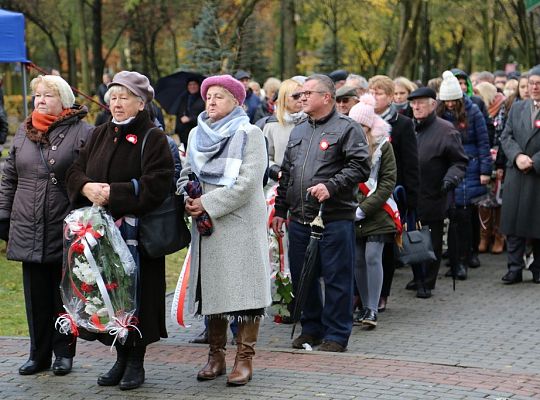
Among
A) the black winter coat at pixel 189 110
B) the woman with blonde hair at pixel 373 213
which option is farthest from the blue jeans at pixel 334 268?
the black winter coat at pixel 189 110

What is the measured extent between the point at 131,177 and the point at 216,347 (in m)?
1.33

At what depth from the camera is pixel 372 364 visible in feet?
25.9

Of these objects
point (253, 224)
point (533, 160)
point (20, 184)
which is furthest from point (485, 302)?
point (20, 184)

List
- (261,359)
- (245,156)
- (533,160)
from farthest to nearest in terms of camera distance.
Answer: (533,160)
(261,359)
(245,156)

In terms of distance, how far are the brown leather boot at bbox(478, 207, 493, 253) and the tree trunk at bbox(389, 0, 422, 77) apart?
14.2m

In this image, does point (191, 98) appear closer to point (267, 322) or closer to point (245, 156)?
point (267, 322)

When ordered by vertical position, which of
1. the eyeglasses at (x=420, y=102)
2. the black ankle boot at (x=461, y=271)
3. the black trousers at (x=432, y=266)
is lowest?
the black ankle boot at (x=461, y=271)

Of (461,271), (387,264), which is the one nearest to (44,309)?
(387,264)

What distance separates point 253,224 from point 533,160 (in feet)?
18.1

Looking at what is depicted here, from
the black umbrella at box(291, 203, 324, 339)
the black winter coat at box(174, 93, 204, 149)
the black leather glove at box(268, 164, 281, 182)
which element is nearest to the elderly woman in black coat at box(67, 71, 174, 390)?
the black umbrella at box(291, 203, 324, 339)

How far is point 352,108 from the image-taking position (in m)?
9.49

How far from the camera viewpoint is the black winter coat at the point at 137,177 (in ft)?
23.0

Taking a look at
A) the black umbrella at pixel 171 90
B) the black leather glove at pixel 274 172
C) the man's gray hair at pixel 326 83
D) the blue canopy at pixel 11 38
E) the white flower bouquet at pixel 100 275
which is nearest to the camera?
the white flower bouquet at pixel 100 275

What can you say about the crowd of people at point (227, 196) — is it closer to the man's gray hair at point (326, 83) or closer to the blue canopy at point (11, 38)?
the man's gray hair at point (326, 83)
